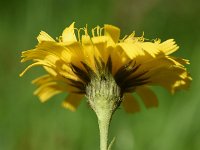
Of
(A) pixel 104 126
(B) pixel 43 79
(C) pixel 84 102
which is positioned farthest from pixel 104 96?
(C) pixel 84 102

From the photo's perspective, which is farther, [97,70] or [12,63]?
[12,63]

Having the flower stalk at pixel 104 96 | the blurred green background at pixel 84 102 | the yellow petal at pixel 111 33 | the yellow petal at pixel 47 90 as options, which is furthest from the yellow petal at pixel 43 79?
the blurred green background at pixel 84 102

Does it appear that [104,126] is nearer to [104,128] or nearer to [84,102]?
[104,128]

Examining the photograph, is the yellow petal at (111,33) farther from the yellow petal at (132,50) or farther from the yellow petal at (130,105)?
the yellow petal at (130,105)

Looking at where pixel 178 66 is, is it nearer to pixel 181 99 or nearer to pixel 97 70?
pixel 97 70

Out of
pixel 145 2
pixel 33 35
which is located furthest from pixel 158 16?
pixel 33 35

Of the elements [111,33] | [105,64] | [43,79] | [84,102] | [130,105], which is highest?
[111,33]
